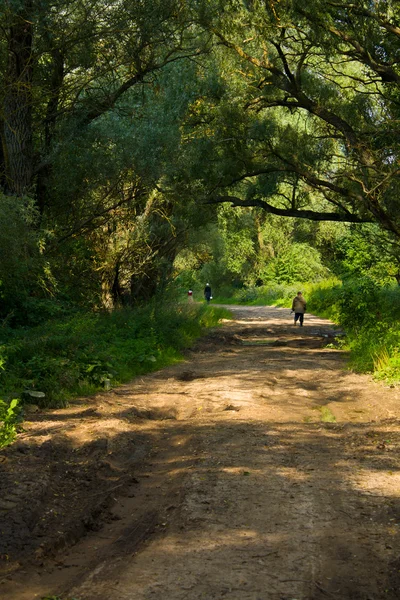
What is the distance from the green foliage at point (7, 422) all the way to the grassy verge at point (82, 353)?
2.49 ft

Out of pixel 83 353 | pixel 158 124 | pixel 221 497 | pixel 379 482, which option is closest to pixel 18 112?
pixel 158 124

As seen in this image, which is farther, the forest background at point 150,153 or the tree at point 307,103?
the tree at point 307,103

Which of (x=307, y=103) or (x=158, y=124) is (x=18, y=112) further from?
(x=307, y=103)

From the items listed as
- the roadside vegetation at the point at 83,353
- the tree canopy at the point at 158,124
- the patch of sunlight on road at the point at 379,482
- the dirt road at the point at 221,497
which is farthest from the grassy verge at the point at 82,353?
the patch of sunlight on road at the point at 379,482

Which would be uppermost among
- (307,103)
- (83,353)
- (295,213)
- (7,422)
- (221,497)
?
(307,103)

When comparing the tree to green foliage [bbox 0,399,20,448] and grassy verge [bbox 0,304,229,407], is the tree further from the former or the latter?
green foliage [bbox 0,399,20,448]

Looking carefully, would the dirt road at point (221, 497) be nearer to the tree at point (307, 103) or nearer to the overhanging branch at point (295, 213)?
the tree at point (307, 103)

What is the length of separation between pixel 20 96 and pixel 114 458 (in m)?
10.9

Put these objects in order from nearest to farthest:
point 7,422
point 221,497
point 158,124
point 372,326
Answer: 1. point 221,497
2. point 7,422
3. point 158,124
4. point 372,326

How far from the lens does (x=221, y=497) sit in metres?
6.51

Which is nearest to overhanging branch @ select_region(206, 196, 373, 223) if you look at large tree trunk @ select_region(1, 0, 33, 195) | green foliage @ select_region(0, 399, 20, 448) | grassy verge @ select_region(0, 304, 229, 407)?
grassy verge @ select_region(0, 304, 229, 407)

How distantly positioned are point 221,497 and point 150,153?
1258 centimetres

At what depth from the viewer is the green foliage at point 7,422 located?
26.3 ft

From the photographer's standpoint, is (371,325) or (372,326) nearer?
(372,326)
